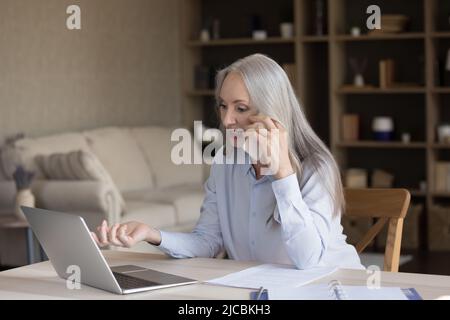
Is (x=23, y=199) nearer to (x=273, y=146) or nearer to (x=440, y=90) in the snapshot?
(x=273, y=146)

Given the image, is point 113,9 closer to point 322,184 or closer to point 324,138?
point 324,138

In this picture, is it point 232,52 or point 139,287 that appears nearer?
point 139,287

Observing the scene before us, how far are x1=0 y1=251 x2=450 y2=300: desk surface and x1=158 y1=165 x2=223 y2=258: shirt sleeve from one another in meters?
0.05

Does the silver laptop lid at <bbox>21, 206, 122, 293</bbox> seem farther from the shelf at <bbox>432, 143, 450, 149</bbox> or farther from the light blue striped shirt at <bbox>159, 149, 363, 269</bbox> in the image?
the shelf at <bbox>432, 143, 450, 149</bbox>

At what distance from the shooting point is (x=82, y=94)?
5891 millimetres

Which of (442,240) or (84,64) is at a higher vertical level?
(84,64)

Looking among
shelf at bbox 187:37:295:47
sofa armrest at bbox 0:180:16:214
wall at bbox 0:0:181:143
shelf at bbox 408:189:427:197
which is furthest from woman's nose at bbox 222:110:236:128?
shelf at bbox 187:37:295:47

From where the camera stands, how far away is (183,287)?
1.84 metres

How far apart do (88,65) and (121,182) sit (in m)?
0.92

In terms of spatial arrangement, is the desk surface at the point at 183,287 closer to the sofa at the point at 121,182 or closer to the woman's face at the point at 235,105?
the woman's face at the point at 235,105
